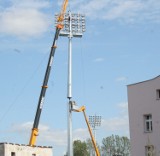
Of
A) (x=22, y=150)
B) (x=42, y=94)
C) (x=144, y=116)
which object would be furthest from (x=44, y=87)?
(x=144, y=116)

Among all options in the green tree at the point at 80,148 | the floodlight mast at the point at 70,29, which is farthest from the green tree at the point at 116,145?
the floodlight mast at the point at 70,29

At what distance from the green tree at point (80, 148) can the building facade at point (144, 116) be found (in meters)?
60.6

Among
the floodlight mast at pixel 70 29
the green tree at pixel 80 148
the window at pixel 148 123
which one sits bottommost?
the window at pixel 148 123

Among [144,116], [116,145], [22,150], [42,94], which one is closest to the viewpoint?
[144,116]

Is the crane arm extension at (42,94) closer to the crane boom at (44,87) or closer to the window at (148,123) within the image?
the crane boom at (44,87)

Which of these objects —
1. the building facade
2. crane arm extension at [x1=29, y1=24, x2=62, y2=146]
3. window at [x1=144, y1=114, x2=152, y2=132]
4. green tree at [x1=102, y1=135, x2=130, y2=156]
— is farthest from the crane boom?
green tree at [x1=102, y1=135, x2=130, y2=156]

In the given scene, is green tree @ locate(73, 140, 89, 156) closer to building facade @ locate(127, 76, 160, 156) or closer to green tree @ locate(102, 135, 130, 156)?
green tree @ locate(102, 135, 130, 156)

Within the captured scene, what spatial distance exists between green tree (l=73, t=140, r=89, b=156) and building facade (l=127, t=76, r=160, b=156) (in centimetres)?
6062

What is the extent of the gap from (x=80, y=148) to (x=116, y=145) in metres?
8.13

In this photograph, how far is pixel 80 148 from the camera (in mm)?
108688

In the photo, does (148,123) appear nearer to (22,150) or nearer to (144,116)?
(144,116)

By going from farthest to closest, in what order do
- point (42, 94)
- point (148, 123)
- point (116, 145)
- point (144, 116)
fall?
1. point (116, 145)
2. point (42, 94)
3. point (144, 116)
4. point (148, 123)

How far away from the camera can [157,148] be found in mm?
45781

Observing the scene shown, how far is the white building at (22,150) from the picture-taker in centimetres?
4662
